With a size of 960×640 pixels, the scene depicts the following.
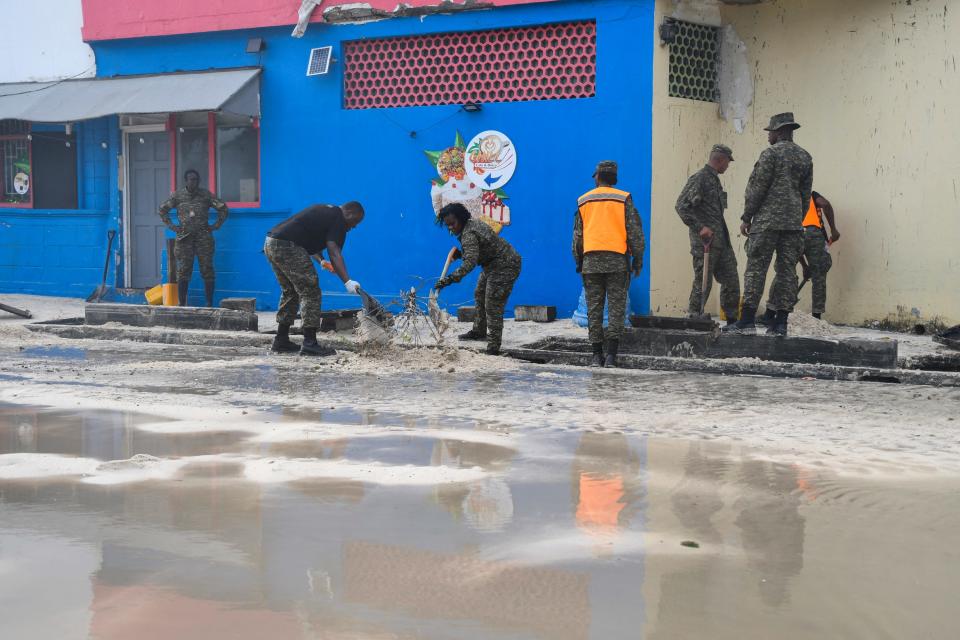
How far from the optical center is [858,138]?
13.2 m

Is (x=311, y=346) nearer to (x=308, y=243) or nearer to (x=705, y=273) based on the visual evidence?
(x=308, y=243)

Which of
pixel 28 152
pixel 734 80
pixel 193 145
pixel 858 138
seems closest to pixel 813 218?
pixel 858 138

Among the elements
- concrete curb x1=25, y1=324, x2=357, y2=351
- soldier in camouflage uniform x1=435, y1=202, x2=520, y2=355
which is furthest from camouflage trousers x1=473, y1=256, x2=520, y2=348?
concrete curb x1=25, y1=324, x2=357, y2=351

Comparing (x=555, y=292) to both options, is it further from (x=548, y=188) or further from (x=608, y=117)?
(x=608, y=117)

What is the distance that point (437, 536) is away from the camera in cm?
452

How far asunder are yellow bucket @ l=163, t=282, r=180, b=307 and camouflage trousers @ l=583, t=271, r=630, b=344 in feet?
23.3

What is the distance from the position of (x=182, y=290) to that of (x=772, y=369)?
9.20 meters

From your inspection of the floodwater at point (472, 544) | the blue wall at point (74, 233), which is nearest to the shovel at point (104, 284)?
the blue wall at point (74, 233)

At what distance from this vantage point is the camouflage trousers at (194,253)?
15.8m

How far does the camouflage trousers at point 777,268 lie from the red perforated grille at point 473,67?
4156 millimetres

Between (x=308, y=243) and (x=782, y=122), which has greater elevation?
(x=782, y=122)

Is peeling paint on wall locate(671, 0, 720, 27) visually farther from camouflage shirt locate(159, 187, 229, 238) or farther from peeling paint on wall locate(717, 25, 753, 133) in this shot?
camouflage shirt locate(159, 187, 229, 238)

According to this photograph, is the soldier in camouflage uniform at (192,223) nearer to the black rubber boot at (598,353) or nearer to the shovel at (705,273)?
the shovel at (705,273)

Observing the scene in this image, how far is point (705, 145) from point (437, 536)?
409 inches
